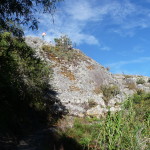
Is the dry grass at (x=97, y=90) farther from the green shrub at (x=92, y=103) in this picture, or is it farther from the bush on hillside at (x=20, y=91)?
the bush on hillside at (x=20, y=91)

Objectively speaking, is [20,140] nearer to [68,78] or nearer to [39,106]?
[39,106]

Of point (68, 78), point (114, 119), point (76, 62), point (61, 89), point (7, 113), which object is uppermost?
point (76, 62)

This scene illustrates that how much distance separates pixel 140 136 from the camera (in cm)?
540

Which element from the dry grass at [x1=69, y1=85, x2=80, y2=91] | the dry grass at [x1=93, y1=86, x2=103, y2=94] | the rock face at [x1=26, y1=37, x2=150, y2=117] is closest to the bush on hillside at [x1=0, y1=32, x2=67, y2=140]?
the rock face at [x1=26, y1=37, x2=150, y2=117]

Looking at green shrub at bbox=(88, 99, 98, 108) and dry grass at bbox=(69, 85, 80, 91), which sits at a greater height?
dry grass at bbox=(69, 85, 80, 91)

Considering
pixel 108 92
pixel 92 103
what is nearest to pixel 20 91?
pixel 92 103

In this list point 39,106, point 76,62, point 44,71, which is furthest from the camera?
point 76,62

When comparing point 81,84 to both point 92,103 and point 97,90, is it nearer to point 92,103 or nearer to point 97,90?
point 97,90

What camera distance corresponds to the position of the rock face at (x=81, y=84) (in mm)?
21578

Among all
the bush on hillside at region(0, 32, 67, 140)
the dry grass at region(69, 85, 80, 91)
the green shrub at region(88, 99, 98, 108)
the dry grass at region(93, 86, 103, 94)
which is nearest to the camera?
the bush on hillside at region(0, 32, 67, 140)

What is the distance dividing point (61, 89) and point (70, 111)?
4046 mm

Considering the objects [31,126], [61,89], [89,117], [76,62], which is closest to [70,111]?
[89,117]

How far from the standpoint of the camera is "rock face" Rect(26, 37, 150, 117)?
2158 cm

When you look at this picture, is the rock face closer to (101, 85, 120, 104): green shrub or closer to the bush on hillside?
(101, 85, 120, 104): green shrub
